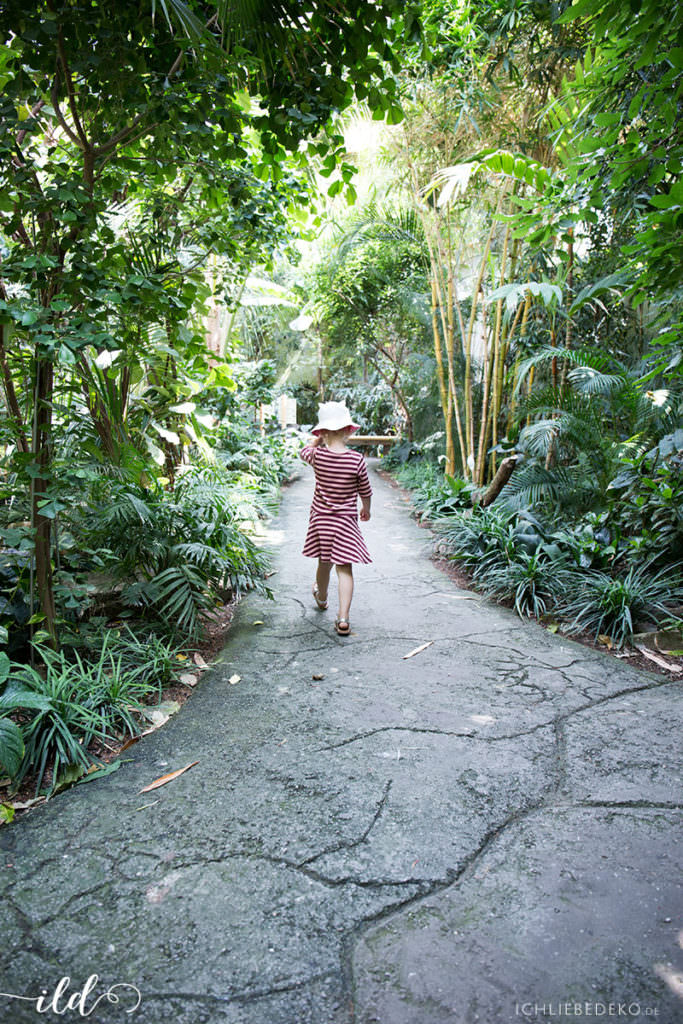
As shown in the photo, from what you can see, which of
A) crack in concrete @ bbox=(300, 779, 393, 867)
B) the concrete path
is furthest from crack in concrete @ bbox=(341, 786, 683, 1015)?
crack in concrete @ bbox=(300, 779, 393, 867)

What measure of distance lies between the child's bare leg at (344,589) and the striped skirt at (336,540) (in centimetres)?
A: 5

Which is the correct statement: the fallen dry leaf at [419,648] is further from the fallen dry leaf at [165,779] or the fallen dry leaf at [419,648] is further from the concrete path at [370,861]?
the fallen dry leaf at [165,779]

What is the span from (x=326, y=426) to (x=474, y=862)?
9.31 ft

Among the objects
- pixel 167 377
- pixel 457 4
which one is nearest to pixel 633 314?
pixel 457 4

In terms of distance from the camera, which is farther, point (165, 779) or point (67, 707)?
point (67, 707)

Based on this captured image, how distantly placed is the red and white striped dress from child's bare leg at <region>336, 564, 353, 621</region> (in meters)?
0.09

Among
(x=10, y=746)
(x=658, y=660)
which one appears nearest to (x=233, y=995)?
(x=10, y=746)

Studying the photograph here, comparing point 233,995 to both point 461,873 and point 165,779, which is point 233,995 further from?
point 165,779

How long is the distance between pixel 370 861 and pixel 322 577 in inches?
104

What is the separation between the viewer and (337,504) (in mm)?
4430

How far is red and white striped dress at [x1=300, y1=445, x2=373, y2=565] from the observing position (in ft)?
14.3

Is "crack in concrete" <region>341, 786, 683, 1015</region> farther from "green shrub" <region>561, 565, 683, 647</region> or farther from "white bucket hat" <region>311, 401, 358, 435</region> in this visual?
"white bucket hat" <region>311, 401, 358, 435</region>

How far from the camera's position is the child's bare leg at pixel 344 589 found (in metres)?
4.25

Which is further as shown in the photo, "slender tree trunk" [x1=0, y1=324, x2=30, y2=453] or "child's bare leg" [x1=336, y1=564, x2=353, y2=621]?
"child's bare leg" [x1=336, y1=564, x2=353, y2=621]
